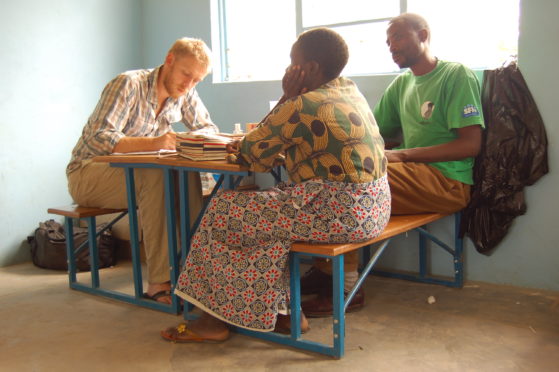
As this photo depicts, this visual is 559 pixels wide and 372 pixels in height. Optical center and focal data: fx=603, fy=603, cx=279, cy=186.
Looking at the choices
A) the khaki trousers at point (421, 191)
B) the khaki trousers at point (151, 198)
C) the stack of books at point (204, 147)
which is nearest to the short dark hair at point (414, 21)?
the khaki trousers at point (421, 191)

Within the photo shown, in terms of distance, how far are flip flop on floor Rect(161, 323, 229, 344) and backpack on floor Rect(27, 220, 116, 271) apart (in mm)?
1371

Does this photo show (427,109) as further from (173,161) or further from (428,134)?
(173,161)

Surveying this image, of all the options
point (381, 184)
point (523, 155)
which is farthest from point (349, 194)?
point (523, 155)

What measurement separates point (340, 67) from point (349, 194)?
489mm

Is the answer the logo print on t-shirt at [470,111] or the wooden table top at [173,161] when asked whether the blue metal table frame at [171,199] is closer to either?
the wooden table top at [173,161]

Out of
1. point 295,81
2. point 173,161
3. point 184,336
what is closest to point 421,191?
point 295,81

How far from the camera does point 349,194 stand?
7.09 ft

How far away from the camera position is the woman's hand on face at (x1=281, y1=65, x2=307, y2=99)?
225 cm

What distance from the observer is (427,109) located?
2.98 metres

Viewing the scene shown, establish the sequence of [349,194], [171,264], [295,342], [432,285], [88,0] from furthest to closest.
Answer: [88,0] → [432,285] → [171,264] → [295,342] → [349,194]

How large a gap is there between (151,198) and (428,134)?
138 cm

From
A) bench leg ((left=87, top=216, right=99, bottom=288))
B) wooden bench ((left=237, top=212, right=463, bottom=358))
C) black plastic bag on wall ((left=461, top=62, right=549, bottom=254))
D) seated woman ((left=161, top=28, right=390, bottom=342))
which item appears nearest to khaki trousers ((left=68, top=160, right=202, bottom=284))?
bench leg ((left=87, top=216, right=99, bottom=288))

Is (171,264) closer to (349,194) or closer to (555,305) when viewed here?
(349,194)

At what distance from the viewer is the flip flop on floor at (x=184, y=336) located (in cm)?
240
